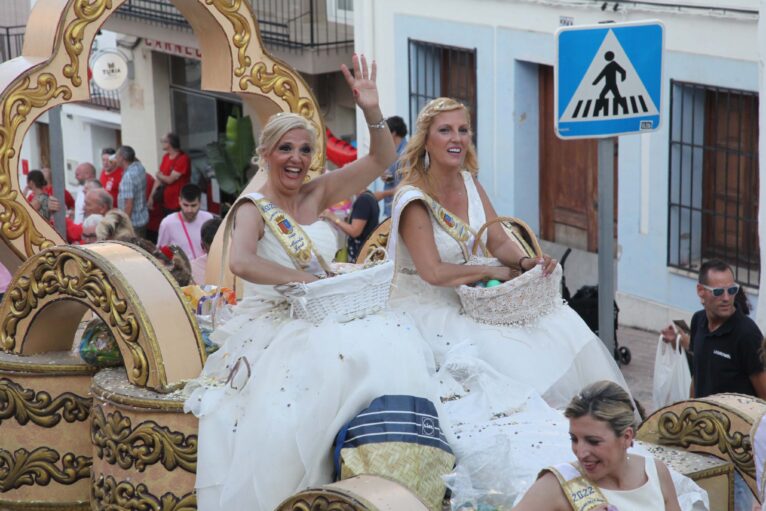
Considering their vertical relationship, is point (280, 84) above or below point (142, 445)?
above

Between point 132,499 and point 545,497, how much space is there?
6.38 feet

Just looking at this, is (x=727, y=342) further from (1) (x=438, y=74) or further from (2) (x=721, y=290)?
(1) (x=438, y=74)

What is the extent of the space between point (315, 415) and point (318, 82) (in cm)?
1371

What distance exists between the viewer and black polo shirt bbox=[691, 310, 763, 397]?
7125 millimetres

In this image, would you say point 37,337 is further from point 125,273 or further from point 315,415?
point 315,415

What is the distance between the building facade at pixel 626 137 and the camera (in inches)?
468

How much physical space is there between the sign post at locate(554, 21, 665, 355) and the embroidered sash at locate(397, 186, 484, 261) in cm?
60

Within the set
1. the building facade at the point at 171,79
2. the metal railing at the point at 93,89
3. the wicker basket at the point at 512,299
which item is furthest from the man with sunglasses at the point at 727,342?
the metal railing at the point at 93,89

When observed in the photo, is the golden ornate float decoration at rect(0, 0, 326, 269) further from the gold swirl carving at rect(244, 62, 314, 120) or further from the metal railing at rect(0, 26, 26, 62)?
→ the metal railing at rect(0, 26, 26, 62)

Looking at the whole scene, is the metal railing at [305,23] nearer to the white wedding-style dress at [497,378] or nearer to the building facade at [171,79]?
the building facade at [171,79]

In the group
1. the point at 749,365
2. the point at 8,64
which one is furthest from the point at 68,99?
the point at 749,365

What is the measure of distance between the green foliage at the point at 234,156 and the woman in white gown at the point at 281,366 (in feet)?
36.8

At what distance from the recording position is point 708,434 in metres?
5.41

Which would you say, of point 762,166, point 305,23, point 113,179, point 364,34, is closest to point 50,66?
point 762,166
